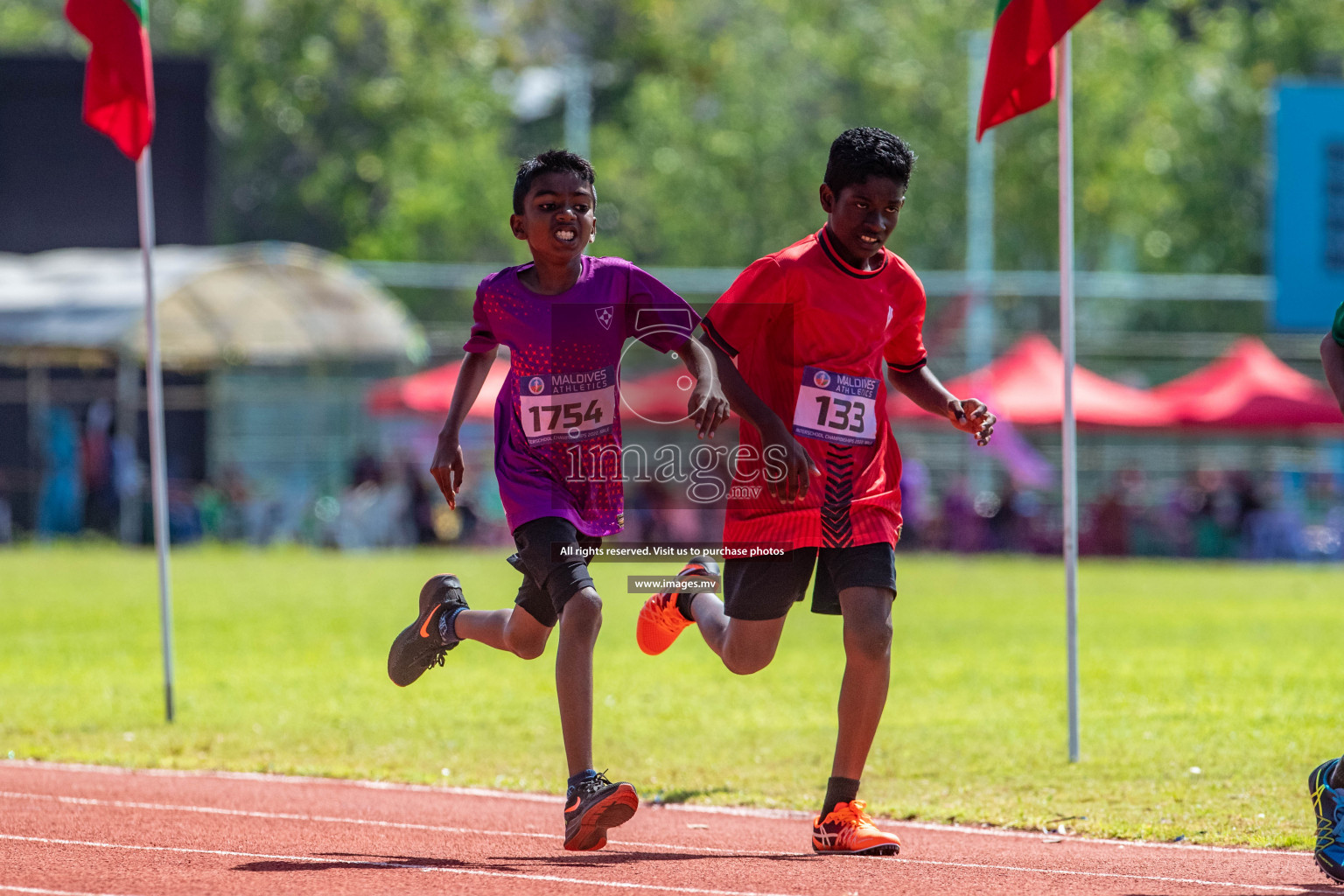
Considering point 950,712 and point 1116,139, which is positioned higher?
point 1116,139

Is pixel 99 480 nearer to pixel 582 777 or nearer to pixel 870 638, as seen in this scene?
pixel 582 777

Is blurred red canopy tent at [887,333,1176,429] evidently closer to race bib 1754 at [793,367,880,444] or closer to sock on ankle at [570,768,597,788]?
race bib 1754 at [793,367,880,444]

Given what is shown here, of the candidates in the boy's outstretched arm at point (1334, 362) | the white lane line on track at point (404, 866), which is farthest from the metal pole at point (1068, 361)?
the white lane line on track at point (404, 866)

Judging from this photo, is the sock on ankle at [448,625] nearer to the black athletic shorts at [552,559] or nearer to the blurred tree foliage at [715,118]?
the black athletic shorts at [552,559]

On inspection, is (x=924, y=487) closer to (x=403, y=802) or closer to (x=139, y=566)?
(x=139, y=566)

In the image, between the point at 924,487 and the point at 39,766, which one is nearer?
the point at 39,766

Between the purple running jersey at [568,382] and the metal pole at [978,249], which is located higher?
the metal pole at [978,249]

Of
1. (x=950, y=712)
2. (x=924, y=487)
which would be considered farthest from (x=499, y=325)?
(x=924, y=487)

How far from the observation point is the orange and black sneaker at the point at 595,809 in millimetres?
6000

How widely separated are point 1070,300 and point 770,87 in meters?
46.3

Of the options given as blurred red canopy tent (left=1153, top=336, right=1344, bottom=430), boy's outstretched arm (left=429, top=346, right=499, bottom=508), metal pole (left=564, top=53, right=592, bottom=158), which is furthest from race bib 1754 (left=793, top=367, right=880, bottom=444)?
metal pole (left=564, top=53, right=592, bottom=158)

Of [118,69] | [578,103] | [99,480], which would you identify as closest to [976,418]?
[118,69]

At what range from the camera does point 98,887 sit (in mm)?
5383

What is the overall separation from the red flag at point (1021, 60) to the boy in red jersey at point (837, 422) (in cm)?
257
